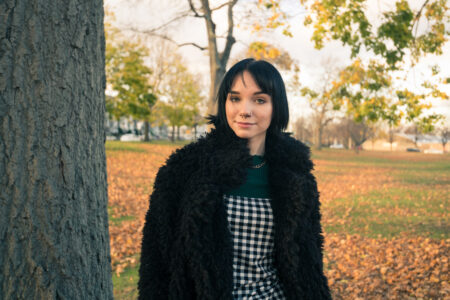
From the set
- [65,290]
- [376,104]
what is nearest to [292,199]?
[65,290]

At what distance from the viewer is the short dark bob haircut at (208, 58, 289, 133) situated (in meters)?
2.18

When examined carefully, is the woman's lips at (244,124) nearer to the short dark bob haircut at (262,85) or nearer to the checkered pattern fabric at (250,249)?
the short dark bob haircut at (262,85)

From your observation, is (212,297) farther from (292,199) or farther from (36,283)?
(36,283)

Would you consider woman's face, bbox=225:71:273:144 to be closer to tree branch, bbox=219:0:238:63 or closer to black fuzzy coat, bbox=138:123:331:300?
black fuzzy coat, bbox=138:123:331:300

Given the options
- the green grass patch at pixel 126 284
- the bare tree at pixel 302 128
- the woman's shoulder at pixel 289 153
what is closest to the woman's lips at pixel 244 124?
the woman's shoulder at pixel 289 153

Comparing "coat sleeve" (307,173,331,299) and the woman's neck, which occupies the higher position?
the woman's neck

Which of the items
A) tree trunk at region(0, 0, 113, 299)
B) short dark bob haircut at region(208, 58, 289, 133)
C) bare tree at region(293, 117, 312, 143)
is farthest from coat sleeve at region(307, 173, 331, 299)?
bare tree at region(293, 117, 312, 143)

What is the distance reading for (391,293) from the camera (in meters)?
4.94

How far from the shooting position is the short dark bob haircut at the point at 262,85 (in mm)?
2184

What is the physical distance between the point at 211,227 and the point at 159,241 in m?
0.32

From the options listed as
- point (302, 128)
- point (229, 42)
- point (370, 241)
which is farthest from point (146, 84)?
point (302, 128)

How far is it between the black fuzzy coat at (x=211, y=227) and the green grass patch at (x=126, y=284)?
291cm

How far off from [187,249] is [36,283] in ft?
2.55

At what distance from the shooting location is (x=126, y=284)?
4953 mm
